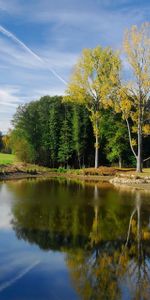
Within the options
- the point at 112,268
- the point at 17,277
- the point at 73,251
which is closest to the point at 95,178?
the point at 73,251

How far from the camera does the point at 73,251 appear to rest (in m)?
13.6

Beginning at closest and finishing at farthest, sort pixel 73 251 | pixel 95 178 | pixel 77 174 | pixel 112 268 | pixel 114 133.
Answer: pixel 112 268
pixel 73 251
pixel 95 178
pixel 77 174
pixel 114 133

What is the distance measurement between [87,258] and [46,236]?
3095 mm

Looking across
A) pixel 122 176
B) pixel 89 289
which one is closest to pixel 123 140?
pixel 122 176

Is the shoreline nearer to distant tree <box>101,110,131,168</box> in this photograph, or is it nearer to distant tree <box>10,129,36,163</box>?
distant tree <box>101,110,131,168</box>

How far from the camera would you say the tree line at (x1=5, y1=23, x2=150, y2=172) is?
43812mm

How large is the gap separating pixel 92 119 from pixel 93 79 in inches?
211

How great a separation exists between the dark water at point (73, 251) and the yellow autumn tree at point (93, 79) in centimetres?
2622

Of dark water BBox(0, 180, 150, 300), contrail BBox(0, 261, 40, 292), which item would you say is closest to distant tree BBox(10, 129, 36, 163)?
dark water BBox(0, 180, 150, 300)

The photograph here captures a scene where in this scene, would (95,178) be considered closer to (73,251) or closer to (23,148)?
(23,148)

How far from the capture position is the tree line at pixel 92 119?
43.8 metres

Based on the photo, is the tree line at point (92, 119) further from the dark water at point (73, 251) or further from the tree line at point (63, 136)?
the dark water at point (73, 251)

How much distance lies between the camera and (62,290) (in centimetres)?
1007

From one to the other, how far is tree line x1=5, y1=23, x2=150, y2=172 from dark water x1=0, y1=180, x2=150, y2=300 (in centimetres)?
2147
